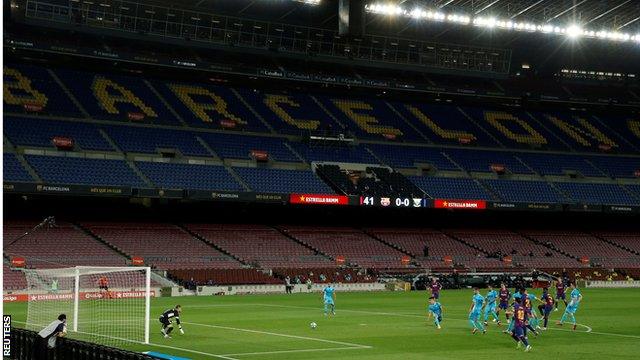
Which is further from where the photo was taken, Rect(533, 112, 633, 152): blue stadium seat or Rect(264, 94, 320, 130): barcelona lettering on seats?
Rect(533, 112, 633, 152): blue stadium seat

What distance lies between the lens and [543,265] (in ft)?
235

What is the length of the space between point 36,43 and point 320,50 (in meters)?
22.9

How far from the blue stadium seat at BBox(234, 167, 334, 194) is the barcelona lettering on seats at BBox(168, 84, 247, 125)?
21.5 feet

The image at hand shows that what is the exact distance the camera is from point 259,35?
2766 inches

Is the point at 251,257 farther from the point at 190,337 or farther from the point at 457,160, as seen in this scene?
the point at 190,337

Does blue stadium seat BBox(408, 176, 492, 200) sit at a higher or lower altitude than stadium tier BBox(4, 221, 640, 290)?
higher

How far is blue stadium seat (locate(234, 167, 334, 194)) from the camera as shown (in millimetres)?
66375

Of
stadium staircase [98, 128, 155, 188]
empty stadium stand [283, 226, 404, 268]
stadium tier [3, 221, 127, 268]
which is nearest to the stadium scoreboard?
empty stadium stand [283, 226, 404, 268]

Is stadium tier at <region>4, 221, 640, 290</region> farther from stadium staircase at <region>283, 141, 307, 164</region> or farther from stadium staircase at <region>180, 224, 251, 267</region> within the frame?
stadium staircase at <region>283, 141, 307, 164</region>

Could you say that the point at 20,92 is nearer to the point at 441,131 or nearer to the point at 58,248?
the point at 58,248

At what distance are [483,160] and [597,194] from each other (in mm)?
10822

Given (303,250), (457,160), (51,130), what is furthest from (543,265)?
(51,130)

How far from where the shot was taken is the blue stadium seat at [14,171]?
56500mm

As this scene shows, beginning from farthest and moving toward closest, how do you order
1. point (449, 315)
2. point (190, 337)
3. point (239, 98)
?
1. point (239, 98)
2. point (449, 315)
3. point (190, 337)
